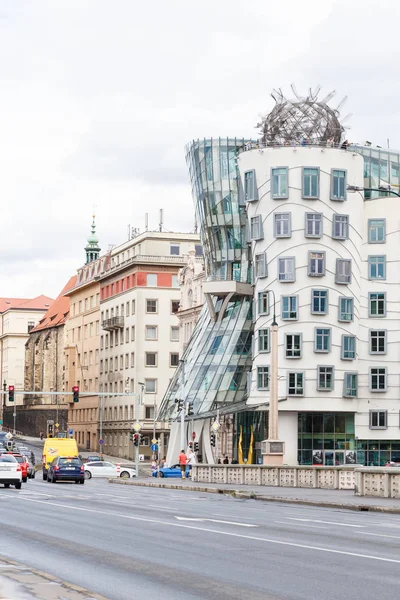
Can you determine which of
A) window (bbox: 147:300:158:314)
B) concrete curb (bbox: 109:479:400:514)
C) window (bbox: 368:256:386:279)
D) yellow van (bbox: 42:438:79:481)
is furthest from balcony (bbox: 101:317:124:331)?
concrete curb (bbox: 109:479:400:514)

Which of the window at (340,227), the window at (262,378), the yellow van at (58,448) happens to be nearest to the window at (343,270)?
the window at (340,227)

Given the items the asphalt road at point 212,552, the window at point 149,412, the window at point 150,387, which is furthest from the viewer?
the window at point 150,387

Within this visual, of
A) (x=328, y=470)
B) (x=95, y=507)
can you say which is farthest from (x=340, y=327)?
(x=95, y=507)

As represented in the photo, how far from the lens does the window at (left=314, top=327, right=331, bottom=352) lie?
85.1m

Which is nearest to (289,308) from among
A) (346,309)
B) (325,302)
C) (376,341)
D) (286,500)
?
(325,302)

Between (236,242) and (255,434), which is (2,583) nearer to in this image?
(255,434)

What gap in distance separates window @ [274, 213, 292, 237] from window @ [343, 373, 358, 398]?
35.0 feet

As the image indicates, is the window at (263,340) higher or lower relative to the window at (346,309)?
lower

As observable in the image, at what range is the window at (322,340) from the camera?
85.1 meters

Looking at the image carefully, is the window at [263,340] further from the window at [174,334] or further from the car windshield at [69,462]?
the window at [174,334]

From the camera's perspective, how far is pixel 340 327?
86.1 meters

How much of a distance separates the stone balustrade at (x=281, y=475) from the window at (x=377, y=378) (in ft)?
95.4

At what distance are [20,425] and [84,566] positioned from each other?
552 feet

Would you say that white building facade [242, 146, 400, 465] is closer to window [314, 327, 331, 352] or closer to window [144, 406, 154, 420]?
window [314, 327, 331, 352]
